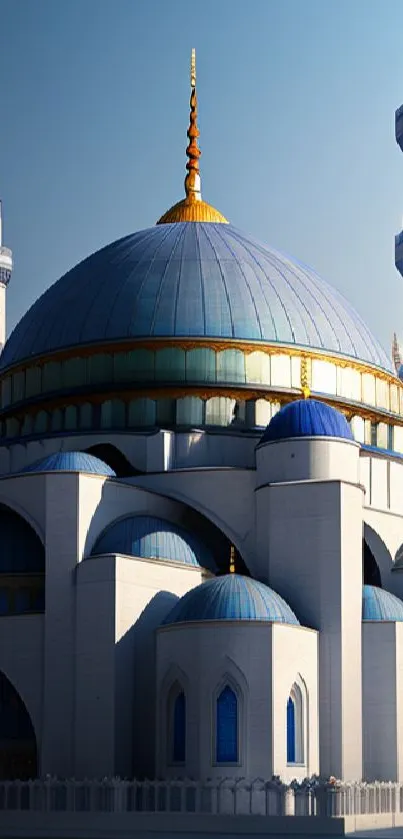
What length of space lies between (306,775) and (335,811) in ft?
7.42

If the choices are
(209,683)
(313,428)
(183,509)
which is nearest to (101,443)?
(183,509)

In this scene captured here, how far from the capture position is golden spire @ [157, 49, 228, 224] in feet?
160

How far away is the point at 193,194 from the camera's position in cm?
4991

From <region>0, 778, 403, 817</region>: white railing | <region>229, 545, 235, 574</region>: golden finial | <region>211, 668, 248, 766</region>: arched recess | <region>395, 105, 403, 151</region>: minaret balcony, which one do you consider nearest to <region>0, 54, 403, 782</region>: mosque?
Result: <region>211, 668, 248, 766</region>: arched recess

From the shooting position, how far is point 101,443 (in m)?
41.7

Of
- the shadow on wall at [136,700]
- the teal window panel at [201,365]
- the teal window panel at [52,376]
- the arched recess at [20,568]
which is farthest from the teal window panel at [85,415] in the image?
the shadow on wall at [136,700]

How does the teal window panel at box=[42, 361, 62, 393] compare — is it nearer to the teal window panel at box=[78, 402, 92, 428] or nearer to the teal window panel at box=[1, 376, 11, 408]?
the teal window panel at box=[78, 402, 92, 428]

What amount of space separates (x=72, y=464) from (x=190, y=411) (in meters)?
4.57

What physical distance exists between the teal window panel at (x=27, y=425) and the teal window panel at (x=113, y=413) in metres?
2.14

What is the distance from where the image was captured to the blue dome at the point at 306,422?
38.9 m

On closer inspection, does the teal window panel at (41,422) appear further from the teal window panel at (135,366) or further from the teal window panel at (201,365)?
the teal window panel at (201,365)

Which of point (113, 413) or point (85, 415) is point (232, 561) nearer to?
point (113, 413)

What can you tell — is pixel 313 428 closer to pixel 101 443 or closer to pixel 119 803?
pixel 101 443

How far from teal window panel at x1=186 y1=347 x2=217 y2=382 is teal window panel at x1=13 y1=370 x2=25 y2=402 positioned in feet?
14.9
